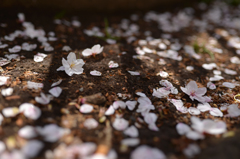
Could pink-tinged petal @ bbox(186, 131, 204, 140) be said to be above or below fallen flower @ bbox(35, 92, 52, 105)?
below

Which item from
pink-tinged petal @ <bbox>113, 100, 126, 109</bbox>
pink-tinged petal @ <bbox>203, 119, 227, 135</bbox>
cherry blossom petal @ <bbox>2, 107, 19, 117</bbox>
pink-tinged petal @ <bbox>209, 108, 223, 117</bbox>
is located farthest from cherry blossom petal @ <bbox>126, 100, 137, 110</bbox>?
cherry blossom petal @ <bbox>2, 107, 19, 117</bbox>

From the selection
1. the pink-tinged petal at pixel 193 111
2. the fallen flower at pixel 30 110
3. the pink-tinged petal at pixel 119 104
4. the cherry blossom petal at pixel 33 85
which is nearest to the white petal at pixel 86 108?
the pink-tinged petal at pixel 119 104

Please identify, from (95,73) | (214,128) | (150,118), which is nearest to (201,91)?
(214,128)

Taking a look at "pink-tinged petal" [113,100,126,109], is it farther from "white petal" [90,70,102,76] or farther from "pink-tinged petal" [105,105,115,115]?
"white petal" [90,70,102,76]

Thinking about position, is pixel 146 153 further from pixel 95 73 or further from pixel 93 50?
pixel 93 50

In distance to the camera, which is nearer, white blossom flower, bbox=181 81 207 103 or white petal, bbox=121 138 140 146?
white petal, bbox=121 138 140 146

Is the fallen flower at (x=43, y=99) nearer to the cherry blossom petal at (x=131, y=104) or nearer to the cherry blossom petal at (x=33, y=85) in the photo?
the cherry blossom petal at (x=33, y=85)
